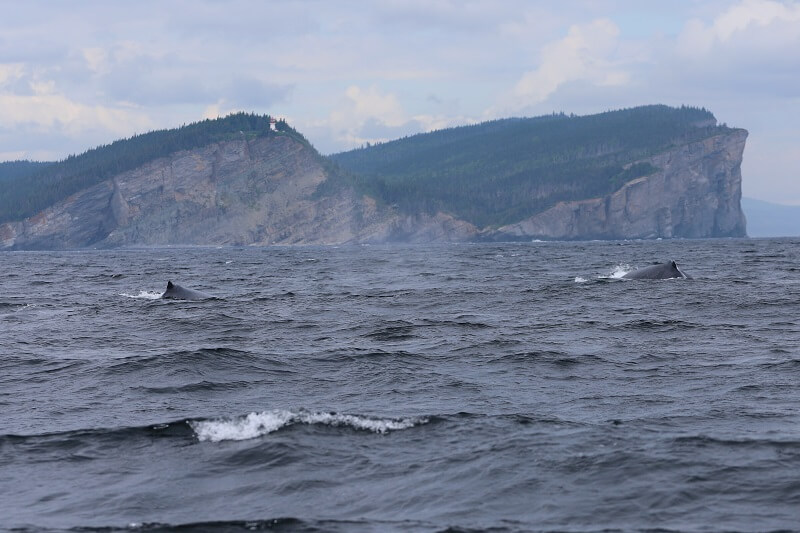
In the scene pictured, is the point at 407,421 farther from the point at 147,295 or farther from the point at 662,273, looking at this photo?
the point at 662,273

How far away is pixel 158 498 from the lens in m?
13.5

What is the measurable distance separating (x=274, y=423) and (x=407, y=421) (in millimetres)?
2413

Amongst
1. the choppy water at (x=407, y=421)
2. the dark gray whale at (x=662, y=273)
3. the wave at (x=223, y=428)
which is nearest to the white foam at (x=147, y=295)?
the choppy water at (x=407, y=421)

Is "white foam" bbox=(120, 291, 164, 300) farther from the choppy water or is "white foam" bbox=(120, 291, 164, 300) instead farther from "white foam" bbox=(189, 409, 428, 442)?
"white foam" bbox=(189, 409, 428, 442)

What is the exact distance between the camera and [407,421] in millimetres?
17609

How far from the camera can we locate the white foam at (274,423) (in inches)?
669

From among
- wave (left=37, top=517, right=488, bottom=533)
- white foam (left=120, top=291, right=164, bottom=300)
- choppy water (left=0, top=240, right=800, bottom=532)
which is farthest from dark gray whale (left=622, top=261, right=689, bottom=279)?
wave (left=37, top=517, right=488, bottom=533)

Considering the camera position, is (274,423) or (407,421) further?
(407,421)

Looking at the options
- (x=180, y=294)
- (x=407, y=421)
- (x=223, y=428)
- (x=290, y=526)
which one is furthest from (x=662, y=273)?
(x=290, y=526)

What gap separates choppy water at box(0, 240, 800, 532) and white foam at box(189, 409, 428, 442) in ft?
0.19

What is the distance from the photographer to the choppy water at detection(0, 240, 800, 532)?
42.7 ft

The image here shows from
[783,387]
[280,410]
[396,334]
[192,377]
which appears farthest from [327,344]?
[783,387]

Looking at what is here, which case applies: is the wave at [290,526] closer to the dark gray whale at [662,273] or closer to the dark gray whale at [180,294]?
the dark gray whale at [180,294]

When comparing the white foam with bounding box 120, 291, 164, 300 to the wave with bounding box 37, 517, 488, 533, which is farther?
the white foam with bounding box 120, 291, 164, 300
